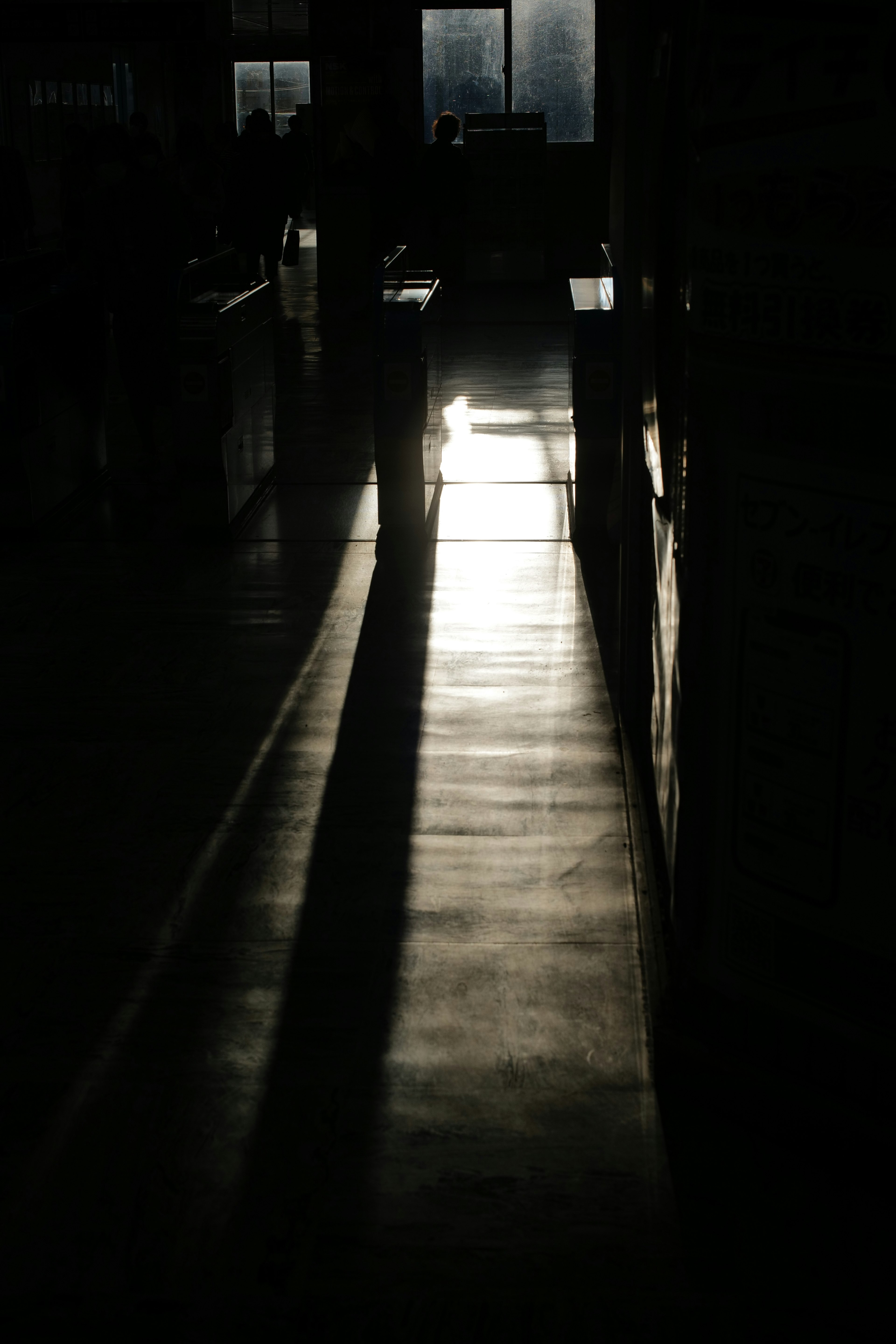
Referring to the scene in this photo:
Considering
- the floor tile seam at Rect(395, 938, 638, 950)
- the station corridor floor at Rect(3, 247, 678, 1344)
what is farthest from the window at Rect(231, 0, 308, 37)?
the floor tile seam at Rect(395, 938, 638, 950)

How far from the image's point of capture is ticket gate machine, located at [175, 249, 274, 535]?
6.47 metres

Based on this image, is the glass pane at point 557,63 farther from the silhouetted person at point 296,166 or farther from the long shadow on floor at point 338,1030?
the long shadow on floor at point 338,1030

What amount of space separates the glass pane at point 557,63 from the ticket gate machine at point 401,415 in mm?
10919

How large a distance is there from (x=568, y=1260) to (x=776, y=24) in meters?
2.00

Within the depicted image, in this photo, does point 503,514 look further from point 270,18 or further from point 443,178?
point 270,18

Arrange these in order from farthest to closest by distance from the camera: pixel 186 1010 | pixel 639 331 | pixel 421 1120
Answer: pixel 639 331 → pixel 186 1010 → pixel 421 1120

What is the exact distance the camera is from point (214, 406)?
21.3 ft

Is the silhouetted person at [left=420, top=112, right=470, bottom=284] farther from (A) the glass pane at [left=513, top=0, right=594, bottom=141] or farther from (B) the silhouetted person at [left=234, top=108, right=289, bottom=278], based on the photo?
(A) the glass pane at [left=513, top=0, right=594, bottom=141]

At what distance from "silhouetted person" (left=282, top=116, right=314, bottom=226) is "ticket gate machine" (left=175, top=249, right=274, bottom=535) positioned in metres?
8.74

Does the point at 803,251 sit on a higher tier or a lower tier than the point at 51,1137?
higher

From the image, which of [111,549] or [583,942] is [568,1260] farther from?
[111,549]

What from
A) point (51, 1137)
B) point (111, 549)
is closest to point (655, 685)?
point (51, 1137)

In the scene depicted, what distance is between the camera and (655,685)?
3428mm

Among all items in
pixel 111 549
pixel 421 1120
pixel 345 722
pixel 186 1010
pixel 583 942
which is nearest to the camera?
pixel 421 1120
